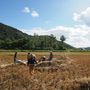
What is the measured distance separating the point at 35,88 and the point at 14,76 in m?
2.15

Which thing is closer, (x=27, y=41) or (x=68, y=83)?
(x=68, y=83)

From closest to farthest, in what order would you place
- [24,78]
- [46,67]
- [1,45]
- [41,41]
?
[24,78] → [46,67] → [1,45] → [41,41]

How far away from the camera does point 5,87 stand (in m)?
14.6

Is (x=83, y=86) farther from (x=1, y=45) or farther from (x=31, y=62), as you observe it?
(x=1, y=45)

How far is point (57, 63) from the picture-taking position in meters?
28.2

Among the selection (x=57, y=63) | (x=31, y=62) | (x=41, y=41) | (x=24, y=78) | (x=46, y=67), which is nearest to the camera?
(x=24, y=78)

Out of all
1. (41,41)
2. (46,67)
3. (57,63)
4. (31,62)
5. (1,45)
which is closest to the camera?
(31,62)

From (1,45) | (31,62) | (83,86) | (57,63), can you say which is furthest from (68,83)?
(1,45)

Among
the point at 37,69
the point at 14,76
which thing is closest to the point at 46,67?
the point at 37,69

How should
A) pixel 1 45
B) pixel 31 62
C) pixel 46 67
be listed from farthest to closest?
pixel 1 45 < pixel 46 67 < pixel 31 62

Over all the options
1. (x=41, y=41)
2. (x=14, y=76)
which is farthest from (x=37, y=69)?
(x=41, y=41)

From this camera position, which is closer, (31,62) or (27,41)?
(31,62)

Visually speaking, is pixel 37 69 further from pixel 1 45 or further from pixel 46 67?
pixel 1 45

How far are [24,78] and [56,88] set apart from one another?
1.85m
